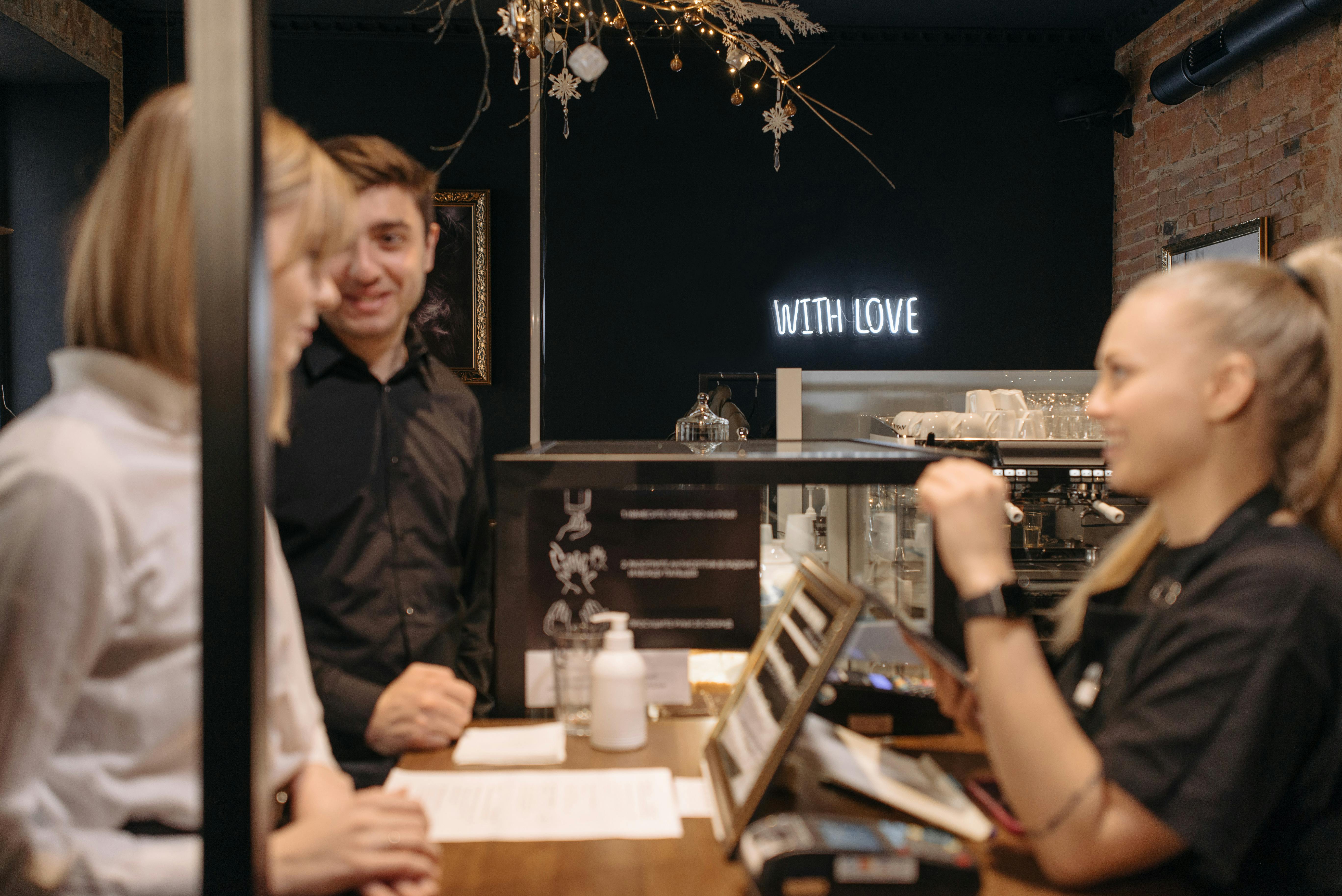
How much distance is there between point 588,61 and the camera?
1.69 m

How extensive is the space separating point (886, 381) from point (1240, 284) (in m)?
3.49

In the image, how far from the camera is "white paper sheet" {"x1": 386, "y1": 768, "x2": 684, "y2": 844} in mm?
972

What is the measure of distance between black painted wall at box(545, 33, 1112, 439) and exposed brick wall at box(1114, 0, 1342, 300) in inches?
10.0

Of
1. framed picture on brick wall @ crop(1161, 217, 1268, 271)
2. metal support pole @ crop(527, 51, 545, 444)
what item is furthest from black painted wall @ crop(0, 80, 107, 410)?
framed picture on brick wall @ crop(1161, 217, 1268, 271)

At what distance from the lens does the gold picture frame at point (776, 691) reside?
94 cm

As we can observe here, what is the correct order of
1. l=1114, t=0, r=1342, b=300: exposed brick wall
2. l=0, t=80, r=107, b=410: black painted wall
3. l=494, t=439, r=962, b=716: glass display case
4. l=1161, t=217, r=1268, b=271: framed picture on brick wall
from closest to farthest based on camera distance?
1. l=494, t=439, r=962, b=716: glass display case
2. l=1114, t=0, r=1342, b=300: exposed brick wall
3. l=1161, t=217, r=1268, b=271: framed picture on brick wall
4. l=0, t=80, r=107, b=410: black painted wall

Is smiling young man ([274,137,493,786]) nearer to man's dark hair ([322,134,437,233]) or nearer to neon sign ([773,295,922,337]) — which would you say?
man's dark hair ([322,134,437,233])

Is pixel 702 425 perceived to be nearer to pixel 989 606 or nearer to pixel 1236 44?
pixel 1236 44

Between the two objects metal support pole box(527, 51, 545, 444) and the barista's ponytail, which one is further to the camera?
metal support pole box(527, 51, 545, 444)

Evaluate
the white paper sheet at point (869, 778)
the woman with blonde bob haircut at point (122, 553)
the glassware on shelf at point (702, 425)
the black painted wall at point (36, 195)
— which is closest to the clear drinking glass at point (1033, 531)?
the glassware on shelf at point (702, 425)

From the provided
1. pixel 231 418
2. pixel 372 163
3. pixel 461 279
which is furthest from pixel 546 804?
pixel 461 279

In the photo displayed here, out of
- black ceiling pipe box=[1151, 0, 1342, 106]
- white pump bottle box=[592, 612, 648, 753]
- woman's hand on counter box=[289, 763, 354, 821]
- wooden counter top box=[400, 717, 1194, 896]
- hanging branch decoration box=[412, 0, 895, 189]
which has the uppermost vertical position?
black ceiling pipe box=[1151, 0, 1342, 106]

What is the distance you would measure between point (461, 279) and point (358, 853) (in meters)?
4.39

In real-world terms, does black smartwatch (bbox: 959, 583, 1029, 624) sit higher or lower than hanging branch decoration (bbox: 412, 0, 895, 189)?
lower
